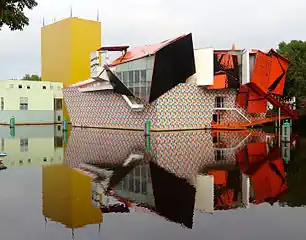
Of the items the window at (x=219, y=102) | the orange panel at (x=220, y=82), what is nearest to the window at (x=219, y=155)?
the orange panel at (x=220, y=82)

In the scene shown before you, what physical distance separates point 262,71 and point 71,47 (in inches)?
1046

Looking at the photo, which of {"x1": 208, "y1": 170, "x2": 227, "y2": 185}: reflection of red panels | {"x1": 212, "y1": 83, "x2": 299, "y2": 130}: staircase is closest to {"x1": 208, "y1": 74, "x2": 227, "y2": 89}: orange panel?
{"x1": 212, "y1": 83, "x2": 299, "y2": 130}: staircase

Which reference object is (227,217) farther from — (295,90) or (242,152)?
(295,90)

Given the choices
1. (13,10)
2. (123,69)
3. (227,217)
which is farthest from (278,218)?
(123,69)

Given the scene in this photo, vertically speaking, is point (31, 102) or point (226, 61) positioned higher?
point (226, 61)

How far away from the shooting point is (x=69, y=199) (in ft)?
25.9

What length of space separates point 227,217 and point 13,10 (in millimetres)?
6705

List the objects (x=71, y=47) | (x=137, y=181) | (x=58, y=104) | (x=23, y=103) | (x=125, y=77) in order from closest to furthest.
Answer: (x=137, y=181) < (x=125, y=77) < (x=23, y=103) < (x=71, y=47) < (x=58, y=104)

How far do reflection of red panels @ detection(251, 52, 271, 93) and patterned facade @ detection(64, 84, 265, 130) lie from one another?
2730 millimetres

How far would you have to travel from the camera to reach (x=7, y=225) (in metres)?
6.25

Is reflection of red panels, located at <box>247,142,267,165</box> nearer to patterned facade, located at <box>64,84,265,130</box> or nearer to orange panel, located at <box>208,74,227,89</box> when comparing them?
patterned facade, located at <box>64,84,265,130</box>

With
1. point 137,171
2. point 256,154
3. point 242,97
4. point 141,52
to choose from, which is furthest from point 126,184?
point 242,97

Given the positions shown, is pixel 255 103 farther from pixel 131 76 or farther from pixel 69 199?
pixel 69 199

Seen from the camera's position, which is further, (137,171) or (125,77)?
(125,77)
